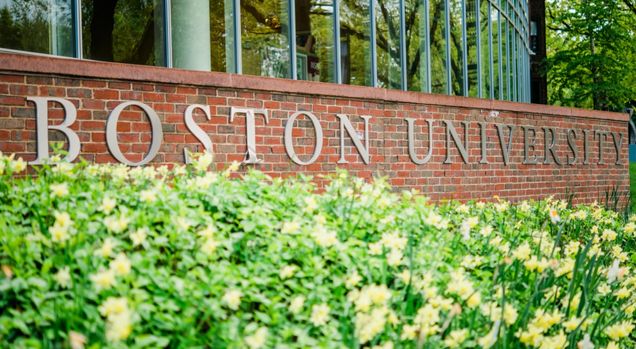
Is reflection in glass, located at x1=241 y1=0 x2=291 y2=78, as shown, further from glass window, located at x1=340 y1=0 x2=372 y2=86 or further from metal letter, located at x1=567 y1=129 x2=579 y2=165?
metal letter, located at x1=567 y1=129 x2=579 y2=165

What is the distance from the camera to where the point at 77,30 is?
7840mm

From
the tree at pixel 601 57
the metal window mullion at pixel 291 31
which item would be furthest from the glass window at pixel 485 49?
the tree at pixel 601 57

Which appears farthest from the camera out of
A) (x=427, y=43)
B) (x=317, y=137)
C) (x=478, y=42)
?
(x=478, y=42)

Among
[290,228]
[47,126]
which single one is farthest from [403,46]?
[290,228]

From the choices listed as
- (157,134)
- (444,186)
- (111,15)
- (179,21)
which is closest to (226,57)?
(179,21)

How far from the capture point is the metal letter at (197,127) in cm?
747

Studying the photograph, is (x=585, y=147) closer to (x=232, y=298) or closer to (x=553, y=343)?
→ (x=553, y=343)

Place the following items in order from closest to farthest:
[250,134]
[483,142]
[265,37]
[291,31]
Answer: [250,134] → [265,37] → [291,31] → [483,142]

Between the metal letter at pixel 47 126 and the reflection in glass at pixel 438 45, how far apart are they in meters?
6.99

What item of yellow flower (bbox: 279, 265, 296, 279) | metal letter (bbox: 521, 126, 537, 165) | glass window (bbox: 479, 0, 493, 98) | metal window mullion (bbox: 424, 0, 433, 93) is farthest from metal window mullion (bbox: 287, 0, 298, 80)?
yellow flower (bbox: 279, 265, 296, 279)

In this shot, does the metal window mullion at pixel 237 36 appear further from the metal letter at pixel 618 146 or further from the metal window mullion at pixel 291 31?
the metal letter at pixel 618 146

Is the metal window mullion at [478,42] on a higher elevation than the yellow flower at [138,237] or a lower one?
higher

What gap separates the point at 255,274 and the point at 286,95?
542 centimetres

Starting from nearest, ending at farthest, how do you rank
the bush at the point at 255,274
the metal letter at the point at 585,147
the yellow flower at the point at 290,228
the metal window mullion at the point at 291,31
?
the bush at the point at 255,274, the yellow flower at the point at 290,228, the metal window mullion at the point at 291,31, the metal letter at the point at 585,147
